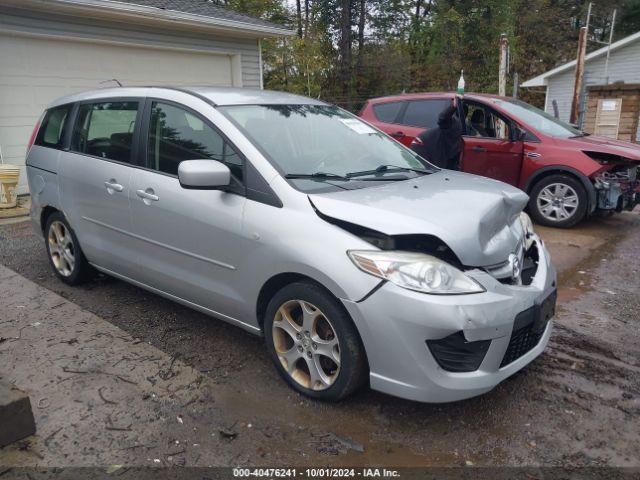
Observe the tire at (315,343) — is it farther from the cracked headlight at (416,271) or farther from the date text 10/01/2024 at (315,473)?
the date text 10/01/2024 at (315,473)

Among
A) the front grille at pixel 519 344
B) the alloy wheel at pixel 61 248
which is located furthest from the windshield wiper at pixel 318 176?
the alloy wheel at pixel 61 248

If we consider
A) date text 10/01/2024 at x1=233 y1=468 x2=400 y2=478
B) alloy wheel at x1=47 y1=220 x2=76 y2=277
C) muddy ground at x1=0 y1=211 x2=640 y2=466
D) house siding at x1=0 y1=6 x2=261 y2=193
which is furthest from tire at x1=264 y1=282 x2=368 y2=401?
house siding at x1=0 y1=6 x2=261 y2=193

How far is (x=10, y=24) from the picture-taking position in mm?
8141

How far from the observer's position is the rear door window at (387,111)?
26.3 ft

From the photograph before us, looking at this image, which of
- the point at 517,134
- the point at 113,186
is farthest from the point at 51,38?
the point at 517,134

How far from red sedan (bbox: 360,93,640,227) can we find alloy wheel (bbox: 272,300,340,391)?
3884 millimetres

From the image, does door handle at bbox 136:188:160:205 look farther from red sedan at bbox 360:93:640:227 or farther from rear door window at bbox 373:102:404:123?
rear door window at bbox 373:102:404:123

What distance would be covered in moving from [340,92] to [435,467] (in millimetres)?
22088

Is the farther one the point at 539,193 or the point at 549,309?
the point at 539,193

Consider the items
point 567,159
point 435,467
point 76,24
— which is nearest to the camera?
point 435,467

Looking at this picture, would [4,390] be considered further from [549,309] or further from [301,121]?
[549,309]

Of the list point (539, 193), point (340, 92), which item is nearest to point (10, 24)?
point (539, 193)

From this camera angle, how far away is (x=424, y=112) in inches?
306

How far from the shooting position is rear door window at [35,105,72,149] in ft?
15.1
